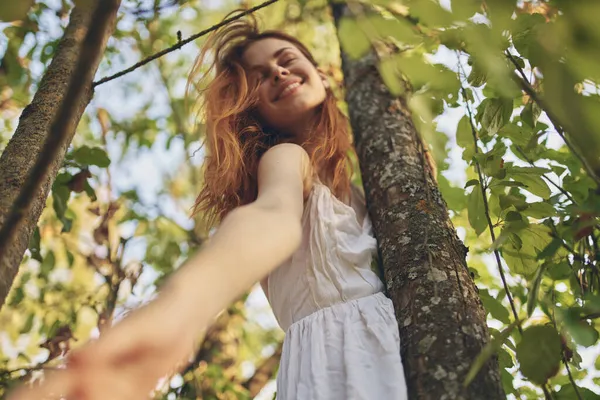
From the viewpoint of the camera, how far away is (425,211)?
1297mm

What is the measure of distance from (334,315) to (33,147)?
2.38ft

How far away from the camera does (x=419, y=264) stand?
1170 millimetres

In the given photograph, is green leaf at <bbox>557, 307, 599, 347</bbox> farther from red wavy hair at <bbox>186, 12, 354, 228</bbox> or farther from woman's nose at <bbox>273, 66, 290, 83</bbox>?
woman's nose at <bbox>273, 66, 290, 83</bbox>

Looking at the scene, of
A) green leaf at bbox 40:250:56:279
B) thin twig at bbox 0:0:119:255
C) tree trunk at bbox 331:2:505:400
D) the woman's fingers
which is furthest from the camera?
green leaf at bbox 40:250:56:279

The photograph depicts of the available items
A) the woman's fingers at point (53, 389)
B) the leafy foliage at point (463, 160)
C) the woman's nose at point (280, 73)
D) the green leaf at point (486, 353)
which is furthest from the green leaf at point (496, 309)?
the woman's fingers at point (53, 389)

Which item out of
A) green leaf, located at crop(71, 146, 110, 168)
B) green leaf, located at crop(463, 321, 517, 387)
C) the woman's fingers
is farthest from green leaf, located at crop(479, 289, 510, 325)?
green leaf, located at crop(71, 146, 110, 168)

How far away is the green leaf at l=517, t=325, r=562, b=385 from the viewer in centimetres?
77

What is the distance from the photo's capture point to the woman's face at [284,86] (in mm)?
1842

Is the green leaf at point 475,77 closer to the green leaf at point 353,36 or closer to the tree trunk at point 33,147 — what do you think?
the green leaf at point 353,36

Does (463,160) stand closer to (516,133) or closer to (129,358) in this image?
(516,133)

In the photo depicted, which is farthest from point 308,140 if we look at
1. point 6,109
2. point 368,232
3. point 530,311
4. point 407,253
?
point 6,109

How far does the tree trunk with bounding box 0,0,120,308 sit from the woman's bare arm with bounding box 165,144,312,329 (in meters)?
0.24

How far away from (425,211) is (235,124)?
81 cm

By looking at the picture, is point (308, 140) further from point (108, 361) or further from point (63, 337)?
point (108, 361)
